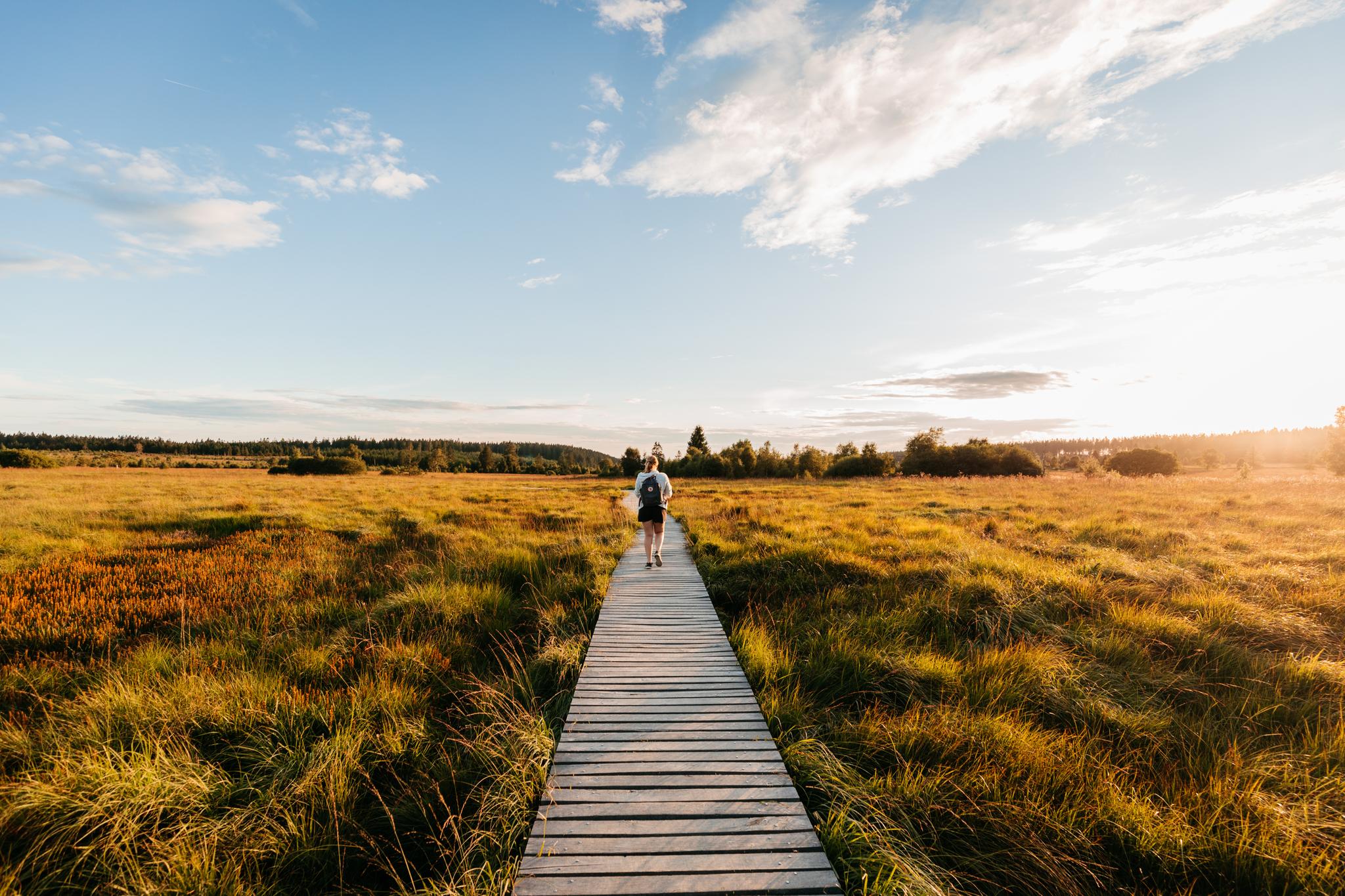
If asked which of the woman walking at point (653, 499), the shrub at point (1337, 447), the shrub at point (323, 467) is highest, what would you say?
the shrub at point (1337, 447)

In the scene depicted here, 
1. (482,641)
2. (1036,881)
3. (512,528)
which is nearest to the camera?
(1036,881)

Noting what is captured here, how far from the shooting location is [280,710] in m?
5.07

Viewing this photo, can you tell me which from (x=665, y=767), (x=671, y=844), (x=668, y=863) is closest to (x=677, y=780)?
(x=665, y=767)

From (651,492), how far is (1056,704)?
24.5ft

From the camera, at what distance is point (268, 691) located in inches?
213

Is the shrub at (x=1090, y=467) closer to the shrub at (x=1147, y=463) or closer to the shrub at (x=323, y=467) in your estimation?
the shrub at (x=1147, y=463)

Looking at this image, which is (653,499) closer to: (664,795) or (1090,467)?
(664,795)

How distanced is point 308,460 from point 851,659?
3313 inches

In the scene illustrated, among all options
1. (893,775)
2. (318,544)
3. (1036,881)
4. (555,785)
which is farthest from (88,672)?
(1036,881)

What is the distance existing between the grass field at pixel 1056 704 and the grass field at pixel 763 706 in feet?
0.12

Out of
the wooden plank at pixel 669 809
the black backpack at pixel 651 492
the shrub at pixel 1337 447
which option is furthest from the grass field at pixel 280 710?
the shrub at pixel 1337 447

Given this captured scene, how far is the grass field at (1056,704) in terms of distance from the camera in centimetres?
354

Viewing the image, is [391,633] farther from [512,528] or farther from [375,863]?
[512,528]

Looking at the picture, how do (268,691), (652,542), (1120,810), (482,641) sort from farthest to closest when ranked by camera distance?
1. (652,542)
2. (482,641)
3. (268,691)
4. (1120,810)
